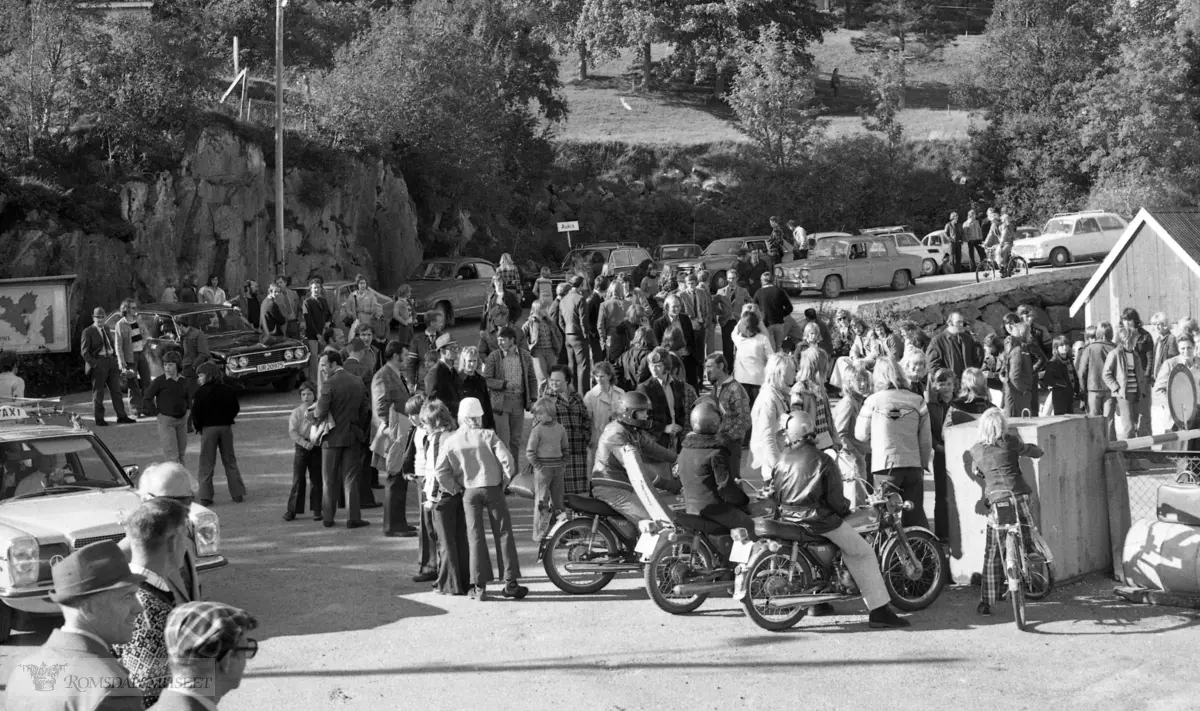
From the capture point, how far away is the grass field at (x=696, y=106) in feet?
201

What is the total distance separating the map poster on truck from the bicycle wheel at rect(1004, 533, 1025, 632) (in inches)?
710

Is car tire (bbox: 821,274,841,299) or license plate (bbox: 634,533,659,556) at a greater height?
car tire (bbox: 821,274,841,299)

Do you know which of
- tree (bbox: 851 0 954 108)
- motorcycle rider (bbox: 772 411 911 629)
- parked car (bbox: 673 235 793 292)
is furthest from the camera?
tree (bbox: 851 0 954 108)

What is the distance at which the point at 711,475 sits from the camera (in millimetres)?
9273

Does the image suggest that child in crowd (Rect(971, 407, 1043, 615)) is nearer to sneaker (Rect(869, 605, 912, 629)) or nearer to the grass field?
sneaker (Rect(869, 605, 912, 629))

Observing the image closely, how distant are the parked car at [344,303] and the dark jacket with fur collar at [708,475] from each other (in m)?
11.1

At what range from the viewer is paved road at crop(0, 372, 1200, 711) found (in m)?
7.77

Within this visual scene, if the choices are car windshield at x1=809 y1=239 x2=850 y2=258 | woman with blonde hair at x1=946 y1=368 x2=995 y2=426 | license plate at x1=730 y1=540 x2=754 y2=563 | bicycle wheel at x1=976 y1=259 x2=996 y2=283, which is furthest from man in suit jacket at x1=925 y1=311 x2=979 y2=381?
bicycle wheel at x1=976 y1=259 x2=996 y2=283

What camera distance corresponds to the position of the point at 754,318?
15031 mm

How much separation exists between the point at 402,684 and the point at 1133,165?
49.5m

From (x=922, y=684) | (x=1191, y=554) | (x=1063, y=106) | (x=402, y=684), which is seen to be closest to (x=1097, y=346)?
(x=1191, y=554)

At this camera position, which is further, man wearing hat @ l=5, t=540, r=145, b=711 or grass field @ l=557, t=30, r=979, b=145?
grass field @ l=557, t=30, r=979, b=145

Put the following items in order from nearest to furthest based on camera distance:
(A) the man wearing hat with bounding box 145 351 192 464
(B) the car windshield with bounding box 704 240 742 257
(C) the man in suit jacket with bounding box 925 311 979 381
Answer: (A) the man wearing hat with bounding box 145 351 192 464 → (C) the man in suit jacket with bounding box 925 311 979 381 → (B) the car windshield with bounding box 704 240 742 257

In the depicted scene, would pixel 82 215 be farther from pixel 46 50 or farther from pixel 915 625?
pixel 915 625
